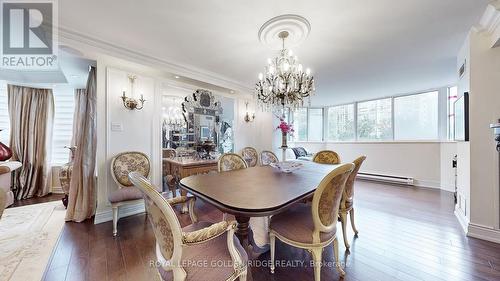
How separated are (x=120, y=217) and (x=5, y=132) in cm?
299

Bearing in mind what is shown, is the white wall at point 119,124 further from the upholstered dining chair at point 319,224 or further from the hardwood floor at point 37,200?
the upholstered dining chair at point 319,224

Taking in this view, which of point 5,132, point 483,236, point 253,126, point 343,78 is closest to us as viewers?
point 483,236

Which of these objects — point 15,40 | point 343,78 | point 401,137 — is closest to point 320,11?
point 343,78

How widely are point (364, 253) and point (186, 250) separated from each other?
1796 millimetres

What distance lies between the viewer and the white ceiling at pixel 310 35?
177cm

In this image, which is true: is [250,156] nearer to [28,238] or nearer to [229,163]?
[229,163]

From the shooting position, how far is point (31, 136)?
3.63 meters

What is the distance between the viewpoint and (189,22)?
2.00 m

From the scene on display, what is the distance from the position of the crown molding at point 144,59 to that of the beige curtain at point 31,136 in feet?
8.65

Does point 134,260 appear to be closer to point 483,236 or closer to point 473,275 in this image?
point 473,275

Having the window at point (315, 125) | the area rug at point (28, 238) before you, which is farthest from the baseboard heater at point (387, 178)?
the area rug at point (28, 238)

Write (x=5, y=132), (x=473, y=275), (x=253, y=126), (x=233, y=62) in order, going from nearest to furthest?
(x=473, y=275)
(x=233, y=62)
(x=5, y=132)
(x=253, y=126)

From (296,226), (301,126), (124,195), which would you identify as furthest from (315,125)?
(124,195)

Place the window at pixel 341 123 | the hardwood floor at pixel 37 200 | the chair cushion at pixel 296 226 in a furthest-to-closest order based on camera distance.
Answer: the window at pixel 341 123
the hardwood floor at pixel 37 200
the chair cushion at pixel 296 226
